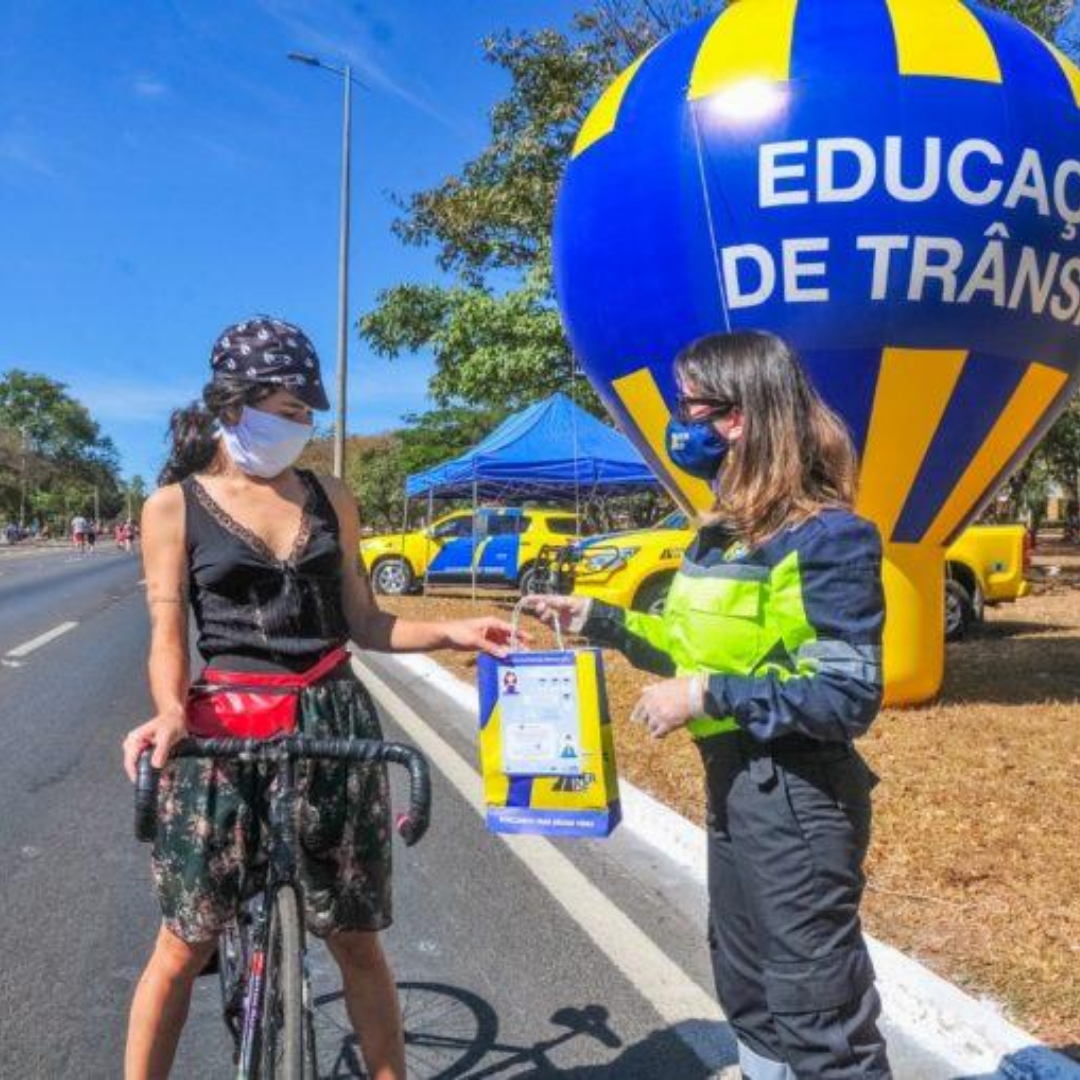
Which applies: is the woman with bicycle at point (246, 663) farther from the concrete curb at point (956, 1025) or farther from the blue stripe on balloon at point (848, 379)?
the blue stripe on balloon at point (848, 379)

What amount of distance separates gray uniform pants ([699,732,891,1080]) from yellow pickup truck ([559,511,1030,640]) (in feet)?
34.1

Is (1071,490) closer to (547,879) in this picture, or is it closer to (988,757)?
(988,757)

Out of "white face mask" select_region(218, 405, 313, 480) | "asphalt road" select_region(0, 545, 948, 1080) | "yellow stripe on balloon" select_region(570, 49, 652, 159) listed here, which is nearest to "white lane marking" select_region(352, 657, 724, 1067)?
"asphalt road" select_region(0, 545, 948, 1080)

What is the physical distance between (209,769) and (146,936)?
87.3 inches

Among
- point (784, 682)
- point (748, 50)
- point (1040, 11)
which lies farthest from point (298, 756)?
point (1040, 11)

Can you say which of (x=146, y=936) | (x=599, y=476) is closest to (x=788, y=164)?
(x=146, y=936)

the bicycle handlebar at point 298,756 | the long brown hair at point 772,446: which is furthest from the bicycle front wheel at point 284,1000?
the long brown hair at point 772,446

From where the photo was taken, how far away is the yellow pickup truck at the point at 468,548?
2047cm

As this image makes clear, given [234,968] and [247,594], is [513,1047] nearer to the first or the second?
[234,968]

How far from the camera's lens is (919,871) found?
14.6 feet

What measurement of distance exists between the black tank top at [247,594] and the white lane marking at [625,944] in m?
1.74

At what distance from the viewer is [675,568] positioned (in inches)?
520

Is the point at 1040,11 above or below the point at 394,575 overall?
above

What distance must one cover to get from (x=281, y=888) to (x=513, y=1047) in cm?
139
